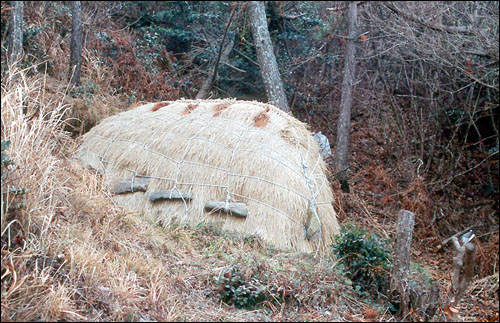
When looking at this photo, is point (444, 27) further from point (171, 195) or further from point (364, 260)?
point (171, 195)

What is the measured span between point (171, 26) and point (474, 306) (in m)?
10.2

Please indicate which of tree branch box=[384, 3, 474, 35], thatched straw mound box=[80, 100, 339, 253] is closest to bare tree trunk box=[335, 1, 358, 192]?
tree branch box=[384, 3, 474, 35]

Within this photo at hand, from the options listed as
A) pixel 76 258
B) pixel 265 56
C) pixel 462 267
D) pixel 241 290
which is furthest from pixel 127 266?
pixel 265 56

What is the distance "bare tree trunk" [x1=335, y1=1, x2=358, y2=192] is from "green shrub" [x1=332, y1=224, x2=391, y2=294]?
3834mm

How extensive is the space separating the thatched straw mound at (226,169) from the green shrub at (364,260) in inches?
36.7

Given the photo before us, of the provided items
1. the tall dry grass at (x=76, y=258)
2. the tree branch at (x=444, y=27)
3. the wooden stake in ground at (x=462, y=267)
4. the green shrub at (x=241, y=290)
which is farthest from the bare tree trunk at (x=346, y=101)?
the green shrub at (x=241, y=290)

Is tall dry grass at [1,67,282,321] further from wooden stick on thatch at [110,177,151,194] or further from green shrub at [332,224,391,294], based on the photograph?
green shrub at [332,224,391,294]

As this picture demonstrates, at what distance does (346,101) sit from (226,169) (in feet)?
11.1

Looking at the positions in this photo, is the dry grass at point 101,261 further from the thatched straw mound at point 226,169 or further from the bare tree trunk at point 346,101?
the bare tree trunk at point 346,101

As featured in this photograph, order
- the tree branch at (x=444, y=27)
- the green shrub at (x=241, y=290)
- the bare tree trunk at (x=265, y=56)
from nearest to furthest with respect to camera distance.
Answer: the green shrub at (x=241, y=290) → the tree branch at (x=444, y=27) → the bare tree trunk at (x=265, y=56)

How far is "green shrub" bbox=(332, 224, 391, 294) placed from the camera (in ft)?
16.2

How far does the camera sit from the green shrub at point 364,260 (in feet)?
16.2

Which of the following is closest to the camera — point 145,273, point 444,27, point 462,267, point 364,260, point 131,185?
point 462,267

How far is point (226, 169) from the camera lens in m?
6.47
